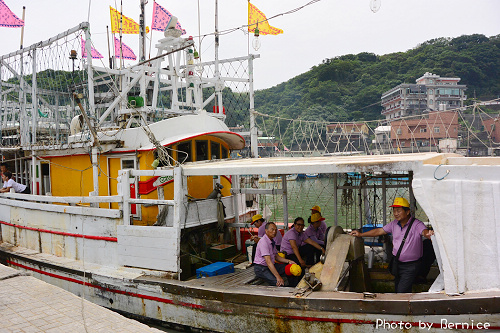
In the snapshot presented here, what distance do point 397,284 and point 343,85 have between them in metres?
76.2

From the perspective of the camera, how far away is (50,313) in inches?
199

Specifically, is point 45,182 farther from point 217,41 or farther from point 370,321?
point 370,321

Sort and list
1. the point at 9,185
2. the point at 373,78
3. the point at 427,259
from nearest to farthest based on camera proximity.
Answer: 1. the point at 427,259
2. the point at 9,185
3. the point at 373,78

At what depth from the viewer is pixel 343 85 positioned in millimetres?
77625

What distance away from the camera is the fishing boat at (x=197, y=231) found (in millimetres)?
4473

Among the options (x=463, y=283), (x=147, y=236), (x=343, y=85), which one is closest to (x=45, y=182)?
(x=147, y=236)

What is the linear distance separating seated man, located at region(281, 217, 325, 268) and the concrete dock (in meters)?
3.01

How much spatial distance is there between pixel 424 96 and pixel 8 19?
63.7 metres

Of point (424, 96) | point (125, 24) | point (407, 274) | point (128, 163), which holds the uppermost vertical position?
point (424, 96)

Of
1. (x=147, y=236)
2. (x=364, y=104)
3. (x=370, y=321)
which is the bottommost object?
(x=370, y=321)

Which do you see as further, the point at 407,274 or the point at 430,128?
the point at 430,128

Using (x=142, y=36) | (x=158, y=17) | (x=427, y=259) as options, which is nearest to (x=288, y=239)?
(x=427, y=259)

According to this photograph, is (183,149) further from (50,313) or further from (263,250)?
(50,313)

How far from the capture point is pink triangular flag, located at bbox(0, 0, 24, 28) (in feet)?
38.4
